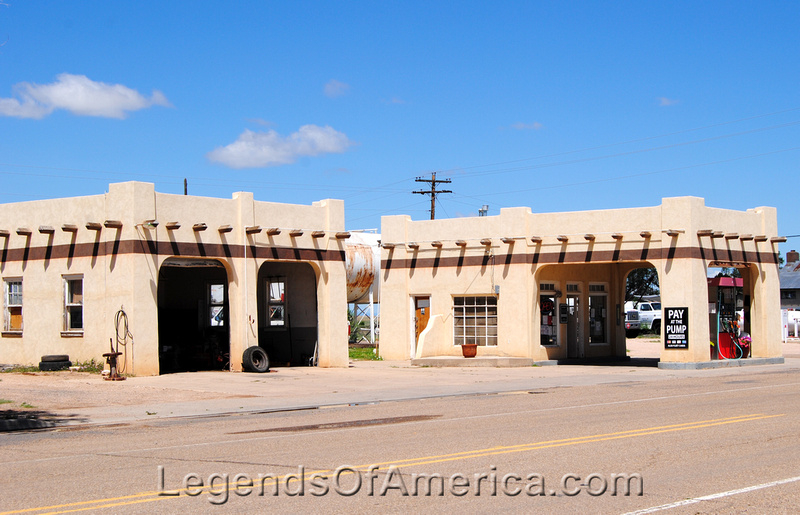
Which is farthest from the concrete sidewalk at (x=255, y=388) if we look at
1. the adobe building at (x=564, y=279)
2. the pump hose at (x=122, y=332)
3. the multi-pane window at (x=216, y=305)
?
the multi-pane window at (x=216, y=305)

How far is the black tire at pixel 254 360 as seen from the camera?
26.0 m

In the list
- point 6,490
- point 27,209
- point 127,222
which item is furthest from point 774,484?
point 27,209

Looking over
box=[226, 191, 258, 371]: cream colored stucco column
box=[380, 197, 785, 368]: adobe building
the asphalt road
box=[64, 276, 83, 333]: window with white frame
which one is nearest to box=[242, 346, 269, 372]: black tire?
box=[226, 191, 258, 371]: cream colored stucco column

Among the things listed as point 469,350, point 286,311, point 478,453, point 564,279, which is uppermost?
point 564,279

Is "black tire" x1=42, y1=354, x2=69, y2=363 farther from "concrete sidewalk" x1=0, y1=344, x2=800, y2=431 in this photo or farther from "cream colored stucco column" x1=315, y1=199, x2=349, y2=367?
"cream colored stucco column" x1=315, y1=199, x2=349, y2=367

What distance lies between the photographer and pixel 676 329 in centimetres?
2833

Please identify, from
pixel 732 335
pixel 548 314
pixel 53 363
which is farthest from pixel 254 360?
pixel 732 335

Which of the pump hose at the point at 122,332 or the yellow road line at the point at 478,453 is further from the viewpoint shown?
the pump hose at the point at 122,332

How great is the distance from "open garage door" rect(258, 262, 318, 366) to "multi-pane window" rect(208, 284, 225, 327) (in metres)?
1.30

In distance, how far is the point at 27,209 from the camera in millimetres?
26469

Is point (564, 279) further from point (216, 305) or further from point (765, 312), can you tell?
point (216, 305)

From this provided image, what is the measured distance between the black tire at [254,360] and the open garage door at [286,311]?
13.7 ft

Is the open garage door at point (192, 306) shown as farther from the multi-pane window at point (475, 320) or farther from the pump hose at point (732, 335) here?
the pump hose at point (732, 335)

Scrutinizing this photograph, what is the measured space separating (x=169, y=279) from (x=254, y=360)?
6683 millimetres
